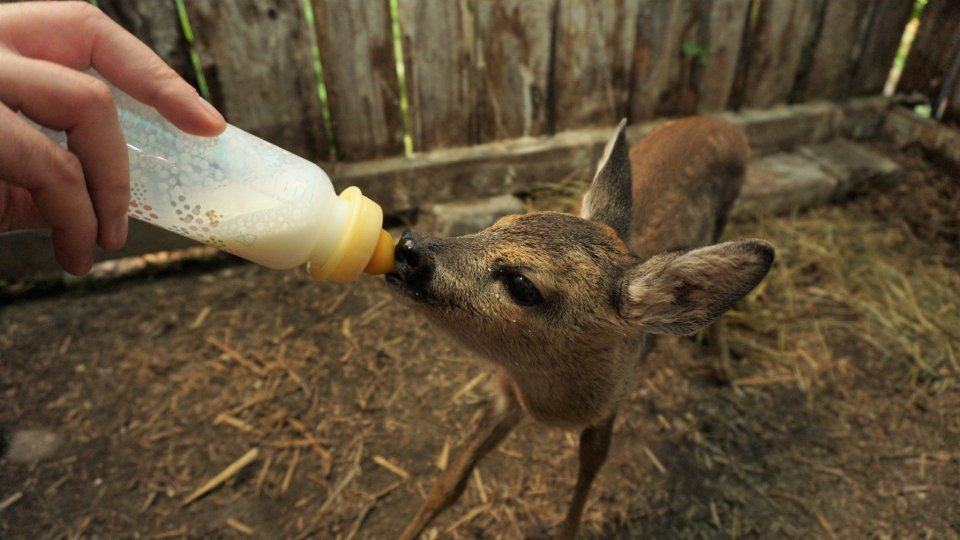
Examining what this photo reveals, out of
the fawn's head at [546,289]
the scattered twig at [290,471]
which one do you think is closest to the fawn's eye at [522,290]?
the fawn's head at [546,289]

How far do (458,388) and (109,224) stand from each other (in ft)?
7.04

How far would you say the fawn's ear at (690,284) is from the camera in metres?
1.71

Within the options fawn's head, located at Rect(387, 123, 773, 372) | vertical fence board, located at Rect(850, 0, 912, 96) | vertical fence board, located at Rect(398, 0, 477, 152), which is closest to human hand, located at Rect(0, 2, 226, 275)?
fawn's head, located at Rect(387, 123, 773, 372)

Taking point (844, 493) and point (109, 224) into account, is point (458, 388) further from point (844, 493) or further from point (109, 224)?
point (109, 224)

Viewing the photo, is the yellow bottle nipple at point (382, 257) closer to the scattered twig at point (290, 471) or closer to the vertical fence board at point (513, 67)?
the scattered twig at point (290, 471)

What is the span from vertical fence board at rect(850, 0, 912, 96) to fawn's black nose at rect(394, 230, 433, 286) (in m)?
4.05

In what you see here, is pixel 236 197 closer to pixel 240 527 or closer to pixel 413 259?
pixel 413 259

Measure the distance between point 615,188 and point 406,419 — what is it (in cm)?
149

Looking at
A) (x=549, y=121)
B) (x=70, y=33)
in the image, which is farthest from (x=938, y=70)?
(x=70, y=33)

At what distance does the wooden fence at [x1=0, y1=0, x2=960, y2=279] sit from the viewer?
3.42 m

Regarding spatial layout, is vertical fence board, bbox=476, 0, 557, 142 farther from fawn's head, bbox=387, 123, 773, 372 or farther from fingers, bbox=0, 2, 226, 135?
fingers, bbox=0, 2, 226, 135

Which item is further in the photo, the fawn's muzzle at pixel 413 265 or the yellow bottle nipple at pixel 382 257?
the fawn's muzzle at pixel 413 265

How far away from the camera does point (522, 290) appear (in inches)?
78.2

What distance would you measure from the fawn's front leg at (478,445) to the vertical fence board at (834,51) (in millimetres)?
3487
